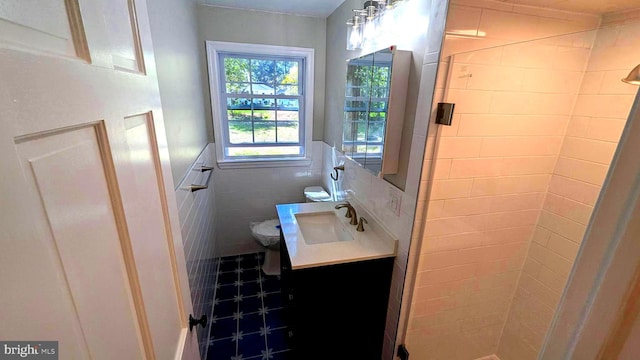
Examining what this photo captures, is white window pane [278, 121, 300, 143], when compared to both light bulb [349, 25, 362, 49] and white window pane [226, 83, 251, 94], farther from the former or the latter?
light bulb [349, 25, 362, 49]

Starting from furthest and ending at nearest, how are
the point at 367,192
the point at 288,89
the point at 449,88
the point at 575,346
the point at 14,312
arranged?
the point at 288,89 < the point at 367,192 < the point at 449,88 < the point at 575,346 < the point at 14,312

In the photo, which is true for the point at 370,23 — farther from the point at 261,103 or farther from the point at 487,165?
the point at 261,103

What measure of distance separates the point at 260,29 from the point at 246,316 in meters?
2.50

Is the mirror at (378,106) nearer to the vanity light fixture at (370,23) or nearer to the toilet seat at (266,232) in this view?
the vanity light fixture at (370,23)

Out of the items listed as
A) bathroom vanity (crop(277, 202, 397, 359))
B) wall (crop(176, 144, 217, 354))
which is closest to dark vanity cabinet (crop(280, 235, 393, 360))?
bathroom vanity (crop(277, 202, 397, 359))

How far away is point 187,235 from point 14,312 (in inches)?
43.8

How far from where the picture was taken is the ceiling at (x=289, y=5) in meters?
2.01

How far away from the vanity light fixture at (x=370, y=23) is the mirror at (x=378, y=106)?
13cm

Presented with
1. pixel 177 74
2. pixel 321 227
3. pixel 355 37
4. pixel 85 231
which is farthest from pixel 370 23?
pixel 85 231

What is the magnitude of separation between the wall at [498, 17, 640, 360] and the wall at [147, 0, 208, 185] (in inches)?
75.8

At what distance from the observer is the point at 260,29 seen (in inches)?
89.0

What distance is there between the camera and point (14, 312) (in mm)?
250

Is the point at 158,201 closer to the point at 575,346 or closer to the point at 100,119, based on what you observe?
the point at 100,119

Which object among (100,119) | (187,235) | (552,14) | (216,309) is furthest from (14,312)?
(216,309)
